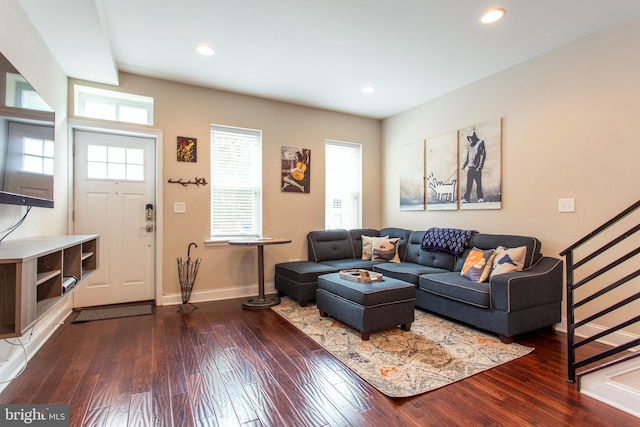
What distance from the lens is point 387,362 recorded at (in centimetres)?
236

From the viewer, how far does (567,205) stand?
9.89 feet

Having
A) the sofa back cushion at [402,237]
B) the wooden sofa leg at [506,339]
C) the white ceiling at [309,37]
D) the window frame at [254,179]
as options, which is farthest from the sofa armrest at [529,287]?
the window frame at [254,179]

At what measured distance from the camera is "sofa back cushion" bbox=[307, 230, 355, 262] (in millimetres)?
4551

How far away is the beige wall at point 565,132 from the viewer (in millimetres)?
2672

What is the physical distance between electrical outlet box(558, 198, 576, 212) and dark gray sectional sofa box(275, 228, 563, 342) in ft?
1.22

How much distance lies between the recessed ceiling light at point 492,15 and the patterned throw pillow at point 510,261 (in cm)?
201

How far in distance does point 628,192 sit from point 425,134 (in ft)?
7.87

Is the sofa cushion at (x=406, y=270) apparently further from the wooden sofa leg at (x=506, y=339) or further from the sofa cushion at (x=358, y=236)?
the wooden sofa leg at (x=506, y=339)

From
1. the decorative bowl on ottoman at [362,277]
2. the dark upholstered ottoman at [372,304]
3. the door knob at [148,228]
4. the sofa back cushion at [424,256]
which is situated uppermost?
the door knob at [148,228]

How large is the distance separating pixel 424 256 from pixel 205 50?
11.1 ft

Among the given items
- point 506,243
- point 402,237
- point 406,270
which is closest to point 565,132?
point 506,243

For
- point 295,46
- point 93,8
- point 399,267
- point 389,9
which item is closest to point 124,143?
point 93,8

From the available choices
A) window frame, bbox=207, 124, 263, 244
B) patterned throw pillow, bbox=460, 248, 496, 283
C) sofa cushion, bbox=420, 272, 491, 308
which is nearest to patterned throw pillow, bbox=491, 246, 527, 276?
patterned throw pillow, bbox=460, 248, 496, 283

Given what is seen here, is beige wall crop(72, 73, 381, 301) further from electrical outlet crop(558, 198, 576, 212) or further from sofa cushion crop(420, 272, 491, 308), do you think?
electrical outlet crop(558, 198, 576, 212)
